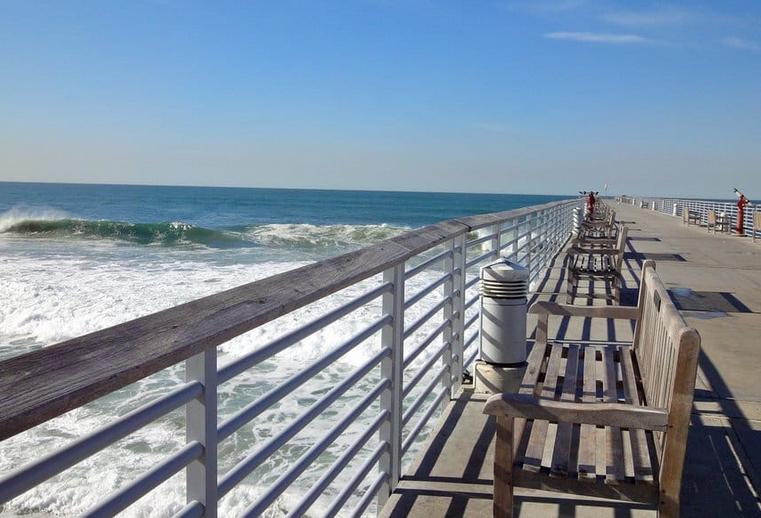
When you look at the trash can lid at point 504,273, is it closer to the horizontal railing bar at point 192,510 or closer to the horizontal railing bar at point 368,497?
the horizontal railing bar at point 368,497

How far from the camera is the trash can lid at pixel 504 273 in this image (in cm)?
484

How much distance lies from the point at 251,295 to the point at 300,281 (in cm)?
29

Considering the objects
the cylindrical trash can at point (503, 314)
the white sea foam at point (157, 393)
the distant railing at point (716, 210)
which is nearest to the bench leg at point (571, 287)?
Answer: the white sea foam at point (157, 393)

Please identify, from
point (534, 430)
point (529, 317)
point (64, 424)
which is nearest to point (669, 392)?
point (534, 430)

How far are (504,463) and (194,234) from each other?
123 ft

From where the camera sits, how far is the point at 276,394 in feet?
6.43

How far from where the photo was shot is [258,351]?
1.82m

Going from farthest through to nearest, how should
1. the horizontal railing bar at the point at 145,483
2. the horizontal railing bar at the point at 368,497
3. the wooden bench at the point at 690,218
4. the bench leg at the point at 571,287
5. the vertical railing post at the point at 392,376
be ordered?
the wooden bench at the point at 690,218 < the bench leg at the point at 571,287 < the vertical railing post at the point at 392,376 < the horizontal railing bar at the point at 368,497 < the horizontal railing bar at the point at 145,483

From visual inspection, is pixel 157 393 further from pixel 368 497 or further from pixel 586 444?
pixel 586 444

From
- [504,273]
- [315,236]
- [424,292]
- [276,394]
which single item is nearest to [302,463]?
[276,394]

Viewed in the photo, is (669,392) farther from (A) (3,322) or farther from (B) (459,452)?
(A) (3,322)

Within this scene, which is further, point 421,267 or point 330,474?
point 421,267

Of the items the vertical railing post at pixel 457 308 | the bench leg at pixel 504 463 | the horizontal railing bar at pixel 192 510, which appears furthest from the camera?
the vertical railing post at pixel 457 308

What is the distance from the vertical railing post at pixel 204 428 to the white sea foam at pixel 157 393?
2.71m
